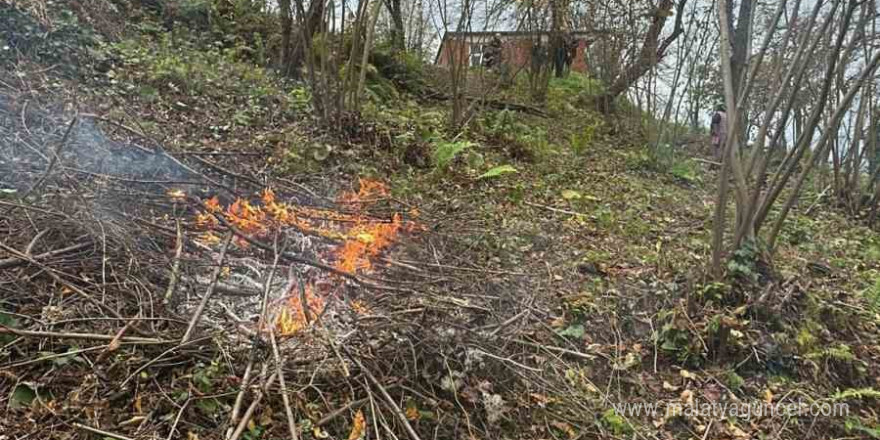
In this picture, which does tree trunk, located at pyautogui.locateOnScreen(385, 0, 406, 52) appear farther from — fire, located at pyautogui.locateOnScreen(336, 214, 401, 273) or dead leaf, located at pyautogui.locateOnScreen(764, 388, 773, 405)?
dead leaf, located at pyautogui.locateOnScreen(764, 388, 773, 405)

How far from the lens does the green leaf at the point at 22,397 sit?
1.96 m

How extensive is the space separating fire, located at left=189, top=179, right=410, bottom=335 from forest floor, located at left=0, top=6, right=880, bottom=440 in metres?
0.12

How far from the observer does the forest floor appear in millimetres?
2178

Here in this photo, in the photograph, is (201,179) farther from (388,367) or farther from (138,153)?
(388,367)

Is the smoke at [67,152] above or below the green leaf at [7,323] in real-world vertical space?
above

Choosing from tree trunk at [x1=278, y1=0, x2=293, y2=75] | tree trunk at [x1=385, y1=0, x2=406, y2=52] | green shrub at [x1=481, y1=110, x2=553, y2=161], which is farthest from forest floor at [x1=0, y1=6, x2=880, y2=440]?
tree trunk at [x1=385, y1=0, x2=406, y2=52]

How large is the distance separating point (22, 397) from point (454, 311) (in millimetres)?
1814

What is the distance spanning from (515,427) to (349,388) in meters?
0.76

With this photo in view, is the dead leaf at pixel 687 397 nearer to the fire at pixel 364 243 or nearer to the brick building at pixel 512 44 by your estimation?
the fire at pixel 364 243

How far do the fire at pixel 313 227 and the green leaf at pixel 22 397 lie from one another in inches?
36.3

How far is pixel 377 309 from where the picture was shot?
2822 mm

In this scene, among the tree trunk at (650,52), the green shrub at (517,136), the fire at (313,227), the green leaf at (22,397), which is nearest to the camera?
the green leaf at (22,397)

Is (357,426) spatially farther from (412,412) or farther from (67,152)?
(67,152)

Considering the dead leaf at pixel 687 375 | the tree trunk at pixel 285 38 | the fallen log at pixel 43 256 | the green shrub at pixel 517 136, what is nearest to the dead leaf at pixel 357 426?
the fallen log at pixel 43 256
